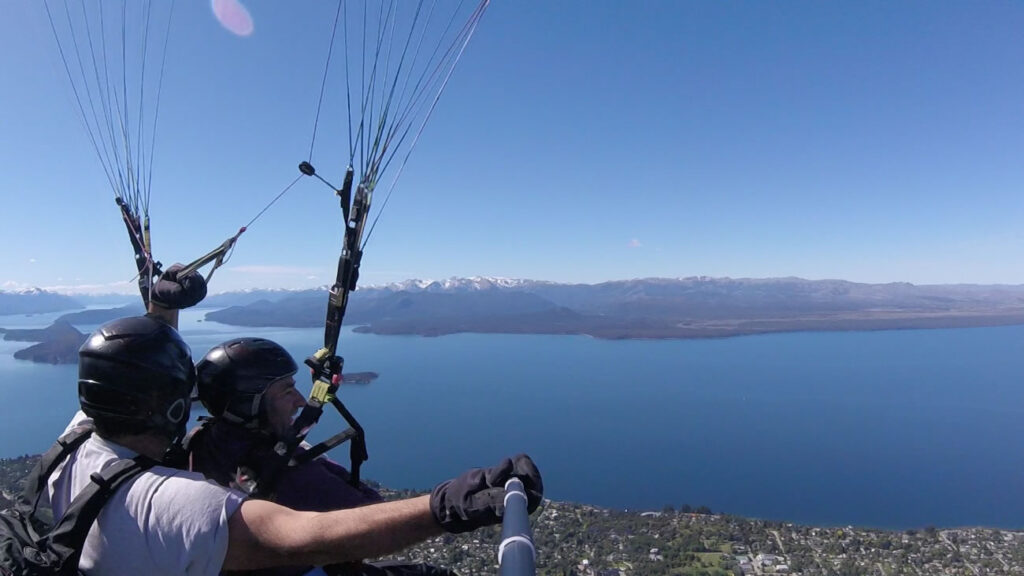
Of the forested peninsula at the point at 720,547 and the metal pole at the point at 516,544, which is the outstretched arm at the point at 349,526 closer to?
the metal pole at the point at 516,544

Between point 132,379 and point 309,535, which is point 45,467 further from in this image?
point 309,535

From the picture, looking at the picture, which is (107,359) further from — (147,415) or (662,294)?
(662,294)

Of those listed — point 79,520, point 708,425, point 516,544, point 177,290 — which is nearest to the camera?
point 516,544

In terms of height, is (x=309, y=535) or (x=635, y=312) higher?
(x=309, y=535)

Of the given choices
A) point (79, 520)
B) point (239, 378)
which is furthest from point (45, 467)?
point (239, 378)

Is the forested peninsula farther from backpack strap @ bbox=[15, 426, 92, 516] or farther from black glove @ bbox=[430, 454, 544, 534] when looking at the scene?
black glove @ bbox=[430, 454, 544, 534]

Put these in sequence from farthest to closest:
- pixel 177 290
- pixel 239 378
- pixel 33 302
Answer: pixel 33 302
pixel 177 290
pixel 239 378

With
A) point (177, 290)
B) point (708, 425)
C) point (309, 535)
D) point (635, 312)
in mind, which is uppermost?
point (177, 290)

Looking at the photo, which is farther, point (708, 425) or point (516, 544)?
point (708, 425)
